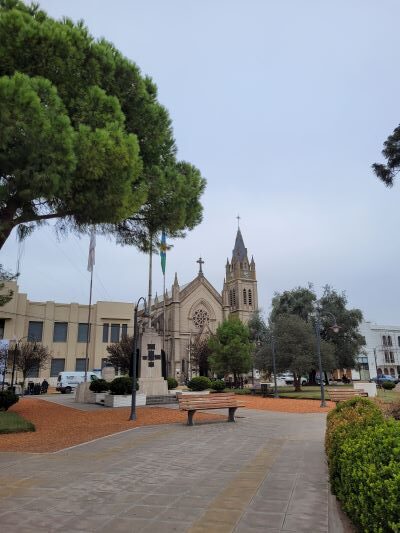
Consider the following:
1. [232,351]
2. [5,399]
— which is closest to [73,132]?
[5,399]

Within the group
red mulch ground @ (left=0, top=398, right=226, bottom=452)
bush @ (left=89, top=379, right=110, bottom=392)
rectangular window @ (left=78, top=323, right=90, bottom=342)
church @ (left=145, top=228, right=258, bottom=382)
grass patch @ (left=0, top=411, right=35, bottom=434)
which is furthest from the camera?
church @ (left=145, top=228, right=258, bottom=382)

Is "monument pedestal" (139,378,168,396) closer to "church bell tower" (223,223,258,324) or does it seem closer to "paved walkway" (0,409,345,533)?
"paved walkway" (0,409,345,533)

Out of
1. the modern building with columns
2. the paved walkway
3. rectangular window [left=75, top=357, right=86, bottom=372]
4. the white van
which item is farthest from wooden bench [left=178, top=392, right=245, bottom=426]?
rectangular window [left=75, top=357, right=86, bottom=372]

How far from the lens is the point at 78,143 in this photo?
10.3 m

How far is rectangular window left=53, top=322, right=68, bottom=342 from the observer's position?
169 ft

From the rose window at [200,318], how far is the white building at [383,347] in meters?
32.8

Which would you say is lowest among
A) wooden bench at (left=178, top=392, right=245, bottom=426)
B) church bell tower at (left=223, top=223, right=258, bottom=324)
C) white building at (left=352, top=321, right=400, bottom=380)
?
wooden bench at (left=178, top=392, right=245, bottom=426)

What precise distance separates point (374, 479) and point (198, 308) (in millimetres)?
68842

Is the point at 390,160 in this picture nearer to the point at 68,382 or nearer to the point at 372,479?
the point at 372,479

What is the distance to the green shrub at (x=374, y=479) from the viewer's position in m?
2.85

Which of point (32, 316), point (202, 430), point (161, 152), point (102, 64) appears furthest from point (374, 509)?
point (32, 316)

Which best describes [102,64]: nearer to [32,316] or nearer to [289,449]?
[289,449]

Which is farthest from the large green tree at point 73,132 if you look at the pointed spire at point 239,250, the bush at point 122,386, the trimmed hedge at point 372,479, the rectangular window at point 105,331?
the pointed spire at point 239,250

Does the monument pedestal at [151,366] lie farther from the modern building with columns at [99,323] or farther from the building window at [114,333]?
the building window at [114,333]
